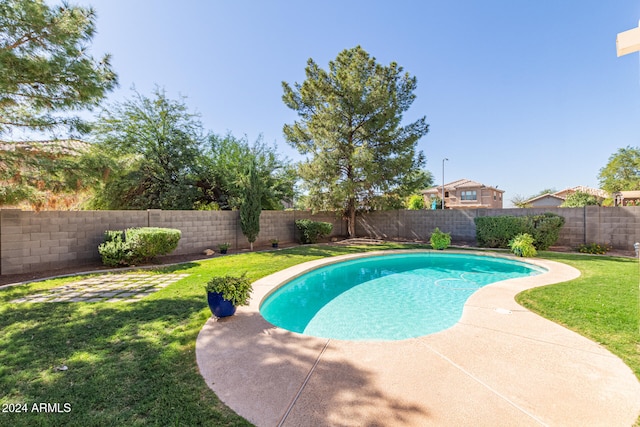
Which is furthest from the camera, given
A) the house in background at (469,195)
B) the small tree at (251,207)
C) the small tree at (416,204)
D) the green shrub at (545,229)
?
the house in background at (469,195)

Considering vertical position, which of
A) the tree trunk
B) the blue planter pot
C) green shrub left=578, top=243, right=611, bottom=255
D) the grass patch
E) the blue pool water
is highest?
the tree trunk

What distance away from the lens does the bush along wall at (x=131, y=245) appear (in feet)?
25.3

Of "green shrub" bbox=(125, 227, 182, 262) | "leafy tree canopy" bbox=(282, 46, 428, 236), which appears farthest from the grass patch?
"leafy tree canopy" bbox=(282, 46, 428, 236)

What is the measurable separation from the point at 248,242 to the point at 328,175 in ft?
18.7

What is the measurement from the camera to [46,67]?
488cm

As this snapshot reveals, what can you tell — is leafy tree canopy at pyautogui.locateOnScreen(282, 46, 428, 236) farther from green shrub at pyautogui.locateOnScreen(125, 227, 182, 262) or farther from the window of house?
the window of house

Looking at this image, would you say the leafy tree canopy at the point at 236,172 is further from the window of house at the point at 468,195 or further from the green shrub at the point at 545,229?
the window of house at the point at 468,195

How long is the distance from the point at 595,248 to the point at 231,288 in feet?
46.7

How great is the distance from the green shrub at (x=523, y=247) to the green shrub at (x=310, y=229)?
8.79 meters

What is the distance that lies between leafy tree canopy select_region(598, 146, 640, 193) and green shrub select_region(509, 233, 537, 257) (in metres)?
29.4

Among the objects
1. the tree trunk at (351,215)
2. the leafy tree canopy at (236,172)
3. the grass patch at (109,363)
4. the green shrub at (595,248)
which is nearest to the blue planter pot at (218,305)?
the grass patch at (109,363)

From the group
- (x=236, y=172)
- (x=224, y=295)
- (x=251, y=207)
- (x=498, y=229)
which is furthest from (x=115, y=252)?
(x=498, y=229)

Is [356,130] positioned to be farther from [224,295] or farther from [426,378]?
[426,378]

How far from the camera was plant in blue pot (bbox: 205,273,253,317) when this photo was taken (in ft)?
13.3
